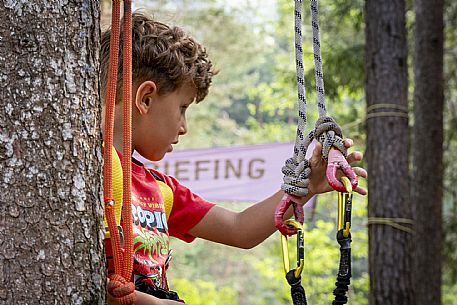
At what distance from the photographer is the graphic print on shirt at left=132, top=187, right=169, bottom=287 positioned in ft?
5.79

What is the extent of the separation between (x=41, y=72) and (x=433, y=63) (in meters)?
4.64

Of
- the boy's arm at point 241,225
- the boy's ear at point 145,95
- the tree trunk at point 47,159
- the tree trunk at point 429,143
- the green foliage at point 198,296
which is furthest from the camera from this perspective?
the green foliage at point 198,296

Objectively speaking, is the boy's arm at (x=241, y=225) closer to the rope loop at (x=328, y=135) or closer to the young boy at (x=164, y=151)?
the young boy at (x=164, y=151)

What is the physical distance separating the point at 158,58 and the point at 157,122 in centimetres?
16

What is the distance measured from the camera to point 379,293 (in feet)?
15.7

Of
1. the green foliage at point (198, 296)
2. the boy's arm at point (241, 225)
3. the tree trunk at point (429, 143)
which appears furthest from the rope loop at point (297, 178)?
the green foliage at point (198, 296)

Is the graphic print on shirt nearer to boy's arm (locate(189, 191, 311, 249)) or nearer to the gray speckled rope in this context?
boy's arm (locate(189, 191, 311, 249))

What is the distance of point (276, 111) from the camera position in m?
19.7

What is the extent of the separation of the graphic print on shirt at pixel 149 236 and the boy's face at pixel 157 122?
0.37 feet

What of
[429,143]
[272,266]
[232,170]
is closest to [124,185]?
[429,143]

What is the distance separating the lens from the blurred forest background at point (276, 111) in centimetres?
779

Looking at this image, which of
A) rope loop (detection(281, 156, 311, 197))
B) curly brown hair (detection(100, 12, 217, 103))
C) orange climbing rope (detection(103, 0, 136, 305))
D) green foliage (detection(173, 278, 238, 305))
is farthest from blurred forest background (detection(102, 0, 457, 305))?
rope loop (detection(281, 156, 311, 197))

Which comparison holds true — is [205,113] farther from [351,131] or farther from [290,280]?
[290,280]

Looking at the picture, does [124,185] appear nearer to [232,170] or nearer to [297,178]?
[297,178]
